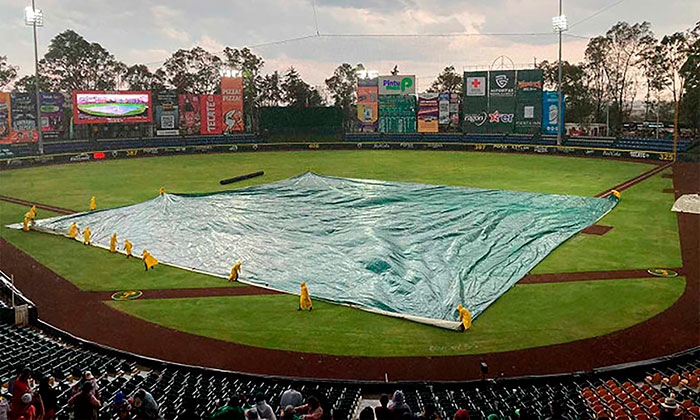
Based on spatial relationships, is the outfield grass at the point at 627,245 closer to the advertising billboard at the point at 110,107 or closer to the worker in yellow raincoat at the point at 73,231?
the worker in yellow raincoat at the point at 73,231

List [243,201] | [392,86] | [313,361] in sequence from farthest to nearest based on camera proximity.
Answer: [392,86] → [243,201] → [313,361]

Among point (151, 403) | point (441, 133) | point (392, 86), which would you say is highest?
point (392, 86)

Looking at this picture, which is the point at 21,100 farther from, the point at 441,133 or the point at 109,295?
the point at 109,295

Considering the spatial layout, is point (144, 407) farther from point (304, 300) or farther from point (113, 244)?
point (113, 244)

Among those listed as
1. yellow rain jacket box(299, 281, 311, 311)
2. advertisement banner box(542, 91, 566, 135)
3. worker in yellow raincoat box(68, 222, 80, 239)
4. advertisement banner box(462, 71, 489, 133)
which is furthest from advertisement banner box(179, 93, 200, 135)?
yellow rain jacket box(299, 281, 311, 311)

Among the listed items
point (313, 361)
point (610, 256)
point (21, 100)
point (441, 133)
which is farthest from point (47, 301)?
point (441, 133)

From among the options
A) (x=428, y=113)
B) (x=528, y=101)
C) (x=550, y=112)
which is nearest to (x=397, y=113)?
(x=428, y=113)

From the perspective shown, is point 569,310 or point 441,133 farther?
point 441,133
